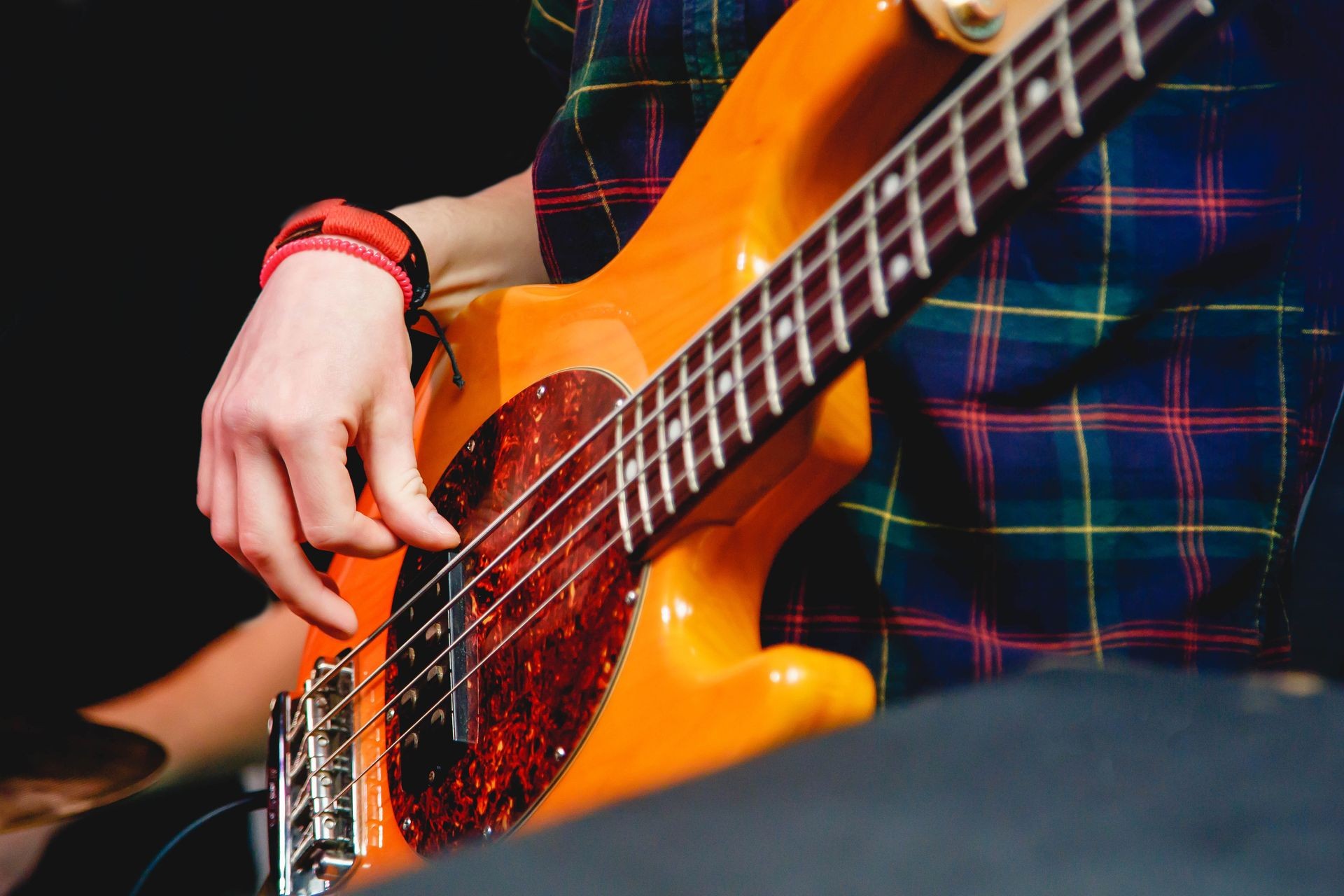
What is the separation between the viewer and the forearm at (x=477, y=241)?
0.78 meters

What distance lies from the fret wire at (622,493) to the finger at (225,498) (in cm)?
27

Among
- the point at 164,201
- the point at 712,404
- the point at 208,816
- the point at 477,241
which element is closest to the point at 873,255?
the point at 712,404

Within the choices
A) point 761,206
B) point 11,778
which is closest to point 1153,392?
point 761,206

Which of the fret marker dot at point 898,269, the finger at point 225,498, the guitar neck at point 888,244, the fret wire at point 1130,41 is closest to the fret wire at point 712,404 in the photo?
the guitar neck at point 888,244

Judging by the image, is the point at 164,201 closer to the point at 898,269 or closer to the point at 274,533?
the point at 274,533

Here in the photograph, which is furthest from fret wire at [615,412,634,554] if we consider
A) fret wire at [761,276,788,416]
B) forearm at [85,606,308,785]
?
forearm at [85,606,308,785]

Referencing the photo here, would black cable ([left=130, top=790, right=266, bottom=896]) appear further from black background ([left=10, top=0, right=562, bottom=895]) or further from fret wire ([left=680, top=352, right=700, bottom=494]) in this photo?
fret wire ([left=680, top=352, right=700, bottom=494])

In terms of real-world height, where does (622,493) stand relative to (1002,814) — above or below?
above

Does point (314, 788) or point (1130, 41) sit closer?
point (1130, 41)

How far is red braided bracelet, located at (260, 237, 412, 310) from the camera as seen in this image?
2.25 feet

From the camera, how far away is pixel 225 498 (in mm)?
631

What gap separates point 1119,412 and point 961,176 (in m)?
0.28

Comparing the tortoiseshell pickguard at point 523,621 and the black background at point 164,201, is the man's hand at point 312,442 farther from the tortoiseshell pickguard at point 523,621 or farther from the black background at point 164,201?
the black background at point 164,201

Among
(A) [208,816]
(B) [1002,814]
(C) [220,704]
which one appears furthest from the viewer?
(C) [220,704]
